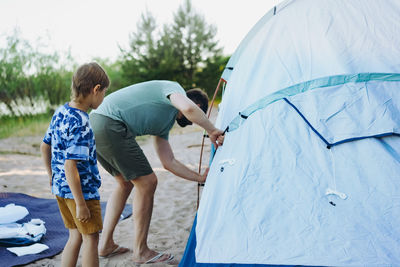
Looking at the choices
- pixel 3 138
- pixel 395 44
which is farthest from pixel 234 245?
pixel 3 138

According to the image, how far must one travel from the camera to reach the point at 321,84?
2039mm

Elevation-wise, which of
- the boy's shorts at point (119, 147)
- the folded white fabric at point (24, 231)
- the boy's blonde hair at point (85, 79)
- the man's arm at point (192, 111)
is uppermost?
the boy's blonde hair at point (85, 79)

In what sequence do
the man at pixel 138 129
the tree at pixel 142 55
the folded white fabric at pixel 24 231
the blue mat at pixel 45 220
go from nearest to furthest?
the man at pixel 138 129, the blue mat at pixel 45 220, the folded white fabric at pixel 24 231, the tree at pixel 142 55

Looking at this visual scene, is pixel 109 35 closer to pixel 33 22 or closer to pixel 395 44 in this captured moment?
pixel 33 22

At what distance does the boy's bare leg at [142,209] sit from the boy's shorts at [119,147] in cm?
7

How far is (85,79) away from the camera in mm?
1802

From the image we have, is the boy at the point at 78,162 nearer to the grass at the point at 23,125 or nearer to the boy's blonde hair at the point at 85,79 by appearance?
the boy's blonde hair at the point at 85,79

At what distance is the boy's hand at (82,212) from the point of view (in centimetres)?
174

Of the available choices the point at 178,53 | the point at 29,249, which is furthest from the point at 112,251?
the point at 178,53

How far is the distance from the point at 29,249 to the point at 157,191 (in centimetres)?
205

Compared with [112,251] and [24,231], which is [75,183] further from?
[24,231]

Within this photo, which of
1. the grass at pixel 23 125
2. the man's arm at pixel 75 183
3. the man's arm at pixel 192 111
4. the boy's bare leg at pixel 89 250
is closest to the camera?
the man's arm at pixel 75 183

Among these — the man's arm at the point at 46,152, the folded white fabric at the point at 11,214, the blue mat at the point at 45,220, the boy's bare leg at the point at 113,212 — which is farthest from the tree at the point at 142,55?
the man's arm at the point at 46,152

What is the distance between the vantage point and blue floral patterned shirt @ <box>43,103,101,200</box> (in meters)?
1.74
